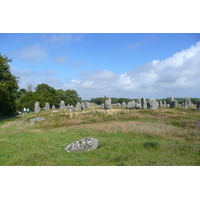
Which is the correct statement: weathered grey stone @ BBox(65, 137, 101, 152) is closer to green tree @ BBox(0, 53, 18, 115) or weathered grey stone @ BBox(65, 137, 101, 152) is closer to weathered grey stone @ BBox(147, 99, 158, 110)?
green tree @ BBox(0, 53, 18, 115)

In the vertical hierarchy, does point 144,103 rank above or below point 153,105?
above

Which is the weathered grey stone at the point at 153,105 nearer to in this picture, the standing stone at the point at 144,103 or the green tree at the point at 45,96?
the standing stone at the point at 144,103

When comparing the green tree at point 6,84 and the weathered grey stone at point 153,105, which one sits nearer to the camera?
the green tree at point 6,84

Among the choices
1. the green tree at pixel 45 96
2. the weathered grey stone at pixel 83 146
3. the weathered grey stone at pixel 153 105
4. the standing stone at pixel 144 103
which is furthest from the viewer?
the green tree at pixel 45 96

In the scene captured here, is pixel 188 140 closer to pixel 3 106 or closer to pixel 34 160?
pixel 34 160

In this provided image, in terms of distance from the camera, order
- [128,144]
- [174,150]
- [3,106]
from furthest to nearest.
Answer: [3,106]
[128,144]
[174,150]

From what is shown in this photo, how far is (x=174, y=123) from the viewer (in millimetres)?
18703

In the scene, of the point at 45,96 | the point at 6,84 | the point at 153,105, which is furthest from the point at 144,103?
the point at 45,96

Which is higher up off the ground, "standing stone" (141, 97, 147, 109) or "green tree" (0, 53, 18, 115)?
"green tree" (0, 53, 18, 115)

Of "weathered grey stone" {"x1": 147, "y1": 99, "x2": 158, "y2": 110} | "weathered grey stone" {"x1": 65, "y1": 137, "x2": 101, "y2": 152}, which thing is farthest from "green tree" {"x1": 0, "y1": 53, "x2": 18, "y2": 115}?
"weathered grey stone" {"x1": 147, "y1": 99, "x2": 158, "y2": 110}

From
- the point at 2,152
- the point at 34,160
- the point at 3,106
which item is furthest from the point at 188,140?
the point at 3,106

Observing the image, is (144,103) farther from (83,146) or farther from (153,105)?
(83,146)

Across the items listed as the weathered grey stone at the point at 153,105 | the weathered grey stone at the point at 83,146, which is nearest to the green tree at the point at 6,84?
the weathered grey stone at the point at 83,146

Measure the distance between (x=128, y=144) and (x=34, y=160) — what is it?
6.15 metres
